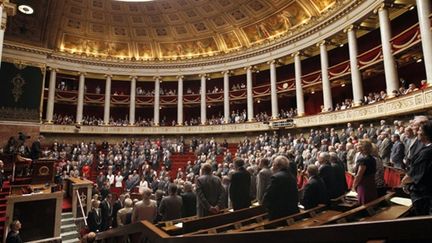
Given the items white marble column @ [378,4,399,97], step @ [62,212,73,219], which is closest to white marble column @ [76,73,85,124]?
step @ [62,212,73,219]

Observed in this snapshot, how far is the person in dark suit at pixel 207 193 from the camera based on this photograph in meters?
4.38

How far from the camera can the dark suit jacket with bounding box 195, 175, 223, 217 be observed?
14.4 feet

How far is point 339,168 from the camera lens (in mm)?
4566

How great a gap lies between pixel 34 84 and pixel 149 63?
32.9 ft

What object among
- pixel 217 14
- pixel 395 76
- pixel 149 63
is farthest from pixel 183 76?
pixel 395 76

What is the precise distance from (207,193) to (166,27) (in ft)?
75.7

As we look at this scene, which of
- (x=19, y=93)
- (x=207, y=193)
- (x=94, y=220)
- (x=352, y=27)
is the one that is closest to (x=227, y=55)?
(x=352, y=27)

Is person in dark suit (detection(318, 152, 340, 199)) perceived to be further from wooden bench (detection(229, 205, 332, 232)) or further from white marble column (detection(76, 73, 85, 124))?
white marble column (detection(76, 73, 85, 124))

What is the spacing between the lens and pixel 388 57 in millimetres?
12914

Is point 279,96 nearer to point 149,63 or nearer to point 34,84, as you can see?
point 149,63

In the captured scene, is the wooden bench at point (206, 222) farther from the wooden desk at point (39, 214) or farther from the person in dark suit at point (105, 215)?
the wooden desk at point (39, 214)

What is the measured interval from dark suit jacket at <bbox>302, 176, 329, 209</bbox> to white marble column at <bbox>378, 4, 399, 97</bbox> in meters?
10.8

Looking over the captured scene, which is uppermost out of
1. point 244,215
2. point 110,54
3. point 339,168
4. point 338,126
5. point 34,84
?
point 110,54

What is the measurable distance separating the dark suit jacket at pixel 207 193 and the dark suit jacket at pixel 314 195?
1.41 metres
